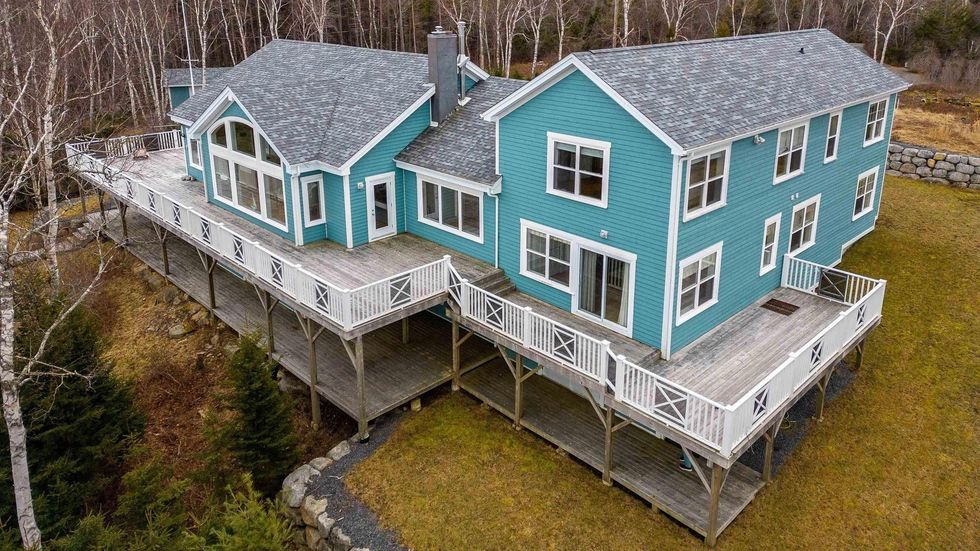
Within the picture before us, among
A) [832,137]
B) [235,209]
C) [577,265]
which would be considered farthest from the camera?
[235,209]

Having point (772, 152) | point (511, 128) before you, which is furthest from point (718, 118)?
point (511, 128)

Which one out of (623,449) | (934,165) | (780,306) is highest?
(934,165)

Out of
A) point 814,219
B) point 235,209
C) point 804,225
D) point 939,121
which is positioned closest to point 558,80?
point 804,225

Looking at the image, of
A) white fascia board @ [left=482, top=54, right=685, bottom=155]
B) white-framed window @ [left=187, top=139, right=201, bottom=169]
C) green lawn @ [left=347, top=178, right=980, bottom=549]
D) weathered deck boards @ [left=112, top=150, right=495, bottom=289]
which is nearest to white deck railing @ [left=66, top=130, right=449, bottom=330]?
weathered deck boards @ [left=112, top=150, right=495, bottom=289]

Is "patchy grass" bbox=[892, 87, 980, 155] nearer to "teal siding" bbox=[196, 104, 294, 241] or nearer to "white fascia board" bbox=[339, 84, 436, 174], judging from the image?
"white fascia board" bbox=[339, 84, 436, 174]

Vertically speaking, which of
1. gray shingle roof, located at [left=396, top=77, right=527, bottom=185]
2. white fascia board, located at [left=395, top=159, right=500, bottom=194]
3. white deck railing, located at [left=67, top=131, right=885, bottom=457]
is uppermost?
gray shingle roof, located at [left=396, top=77, right=527, bottom=185]

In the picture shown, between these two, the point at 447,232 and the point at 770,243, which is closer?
the point at 770,243

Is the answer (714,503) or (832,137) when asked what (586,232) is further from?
(832,137)
